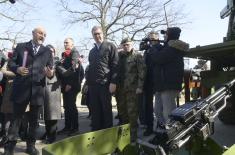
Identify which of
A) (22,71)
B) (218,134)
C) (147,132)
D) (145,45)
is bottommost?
(218,134)

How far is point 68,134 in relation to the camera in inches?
298

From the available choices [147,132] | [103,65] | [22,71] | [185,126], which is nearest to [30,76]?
[22,71]

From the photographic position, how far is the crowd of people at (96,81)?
18.7 ft

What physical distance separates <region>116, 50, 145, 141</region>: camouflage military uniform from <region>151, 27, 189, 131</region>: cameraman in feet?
1.12

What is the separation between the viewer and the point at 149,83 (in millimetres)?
6902

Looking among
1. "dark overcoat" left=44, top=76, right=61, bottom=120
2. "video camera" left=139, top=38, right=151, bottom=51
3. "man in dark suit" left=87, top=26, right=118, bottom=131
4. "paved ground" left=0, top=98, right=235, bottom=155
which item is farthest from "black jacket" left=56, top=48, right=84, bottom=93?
"video camera" left=139, top=38, right=151, bottom=51

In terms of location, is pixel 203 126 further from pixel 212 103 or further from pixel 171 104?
pixel 171 104

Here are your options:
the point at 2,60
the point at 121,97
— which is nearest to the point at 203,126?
the point at 121,97

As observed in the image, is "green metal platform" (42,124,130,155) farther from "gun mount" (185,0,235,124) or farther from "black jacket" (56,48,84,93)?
"black jacket" (56,48,84,93)

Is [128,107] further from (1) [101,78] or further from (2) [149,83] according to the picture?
(1) [101,78]

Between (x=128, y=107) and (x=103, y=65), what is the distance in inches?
34.7

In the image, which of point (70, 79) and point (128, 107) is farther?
point (70, 79)

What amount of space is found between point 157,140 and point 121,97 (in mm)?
3947

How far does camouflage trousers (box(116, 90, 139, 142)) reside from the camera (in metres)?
6.65
